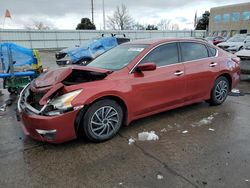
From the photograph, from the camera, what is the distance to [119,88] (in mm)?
3912

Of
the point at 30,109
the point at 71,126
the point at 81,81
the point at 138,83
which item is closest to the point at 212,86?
the point at 138,83

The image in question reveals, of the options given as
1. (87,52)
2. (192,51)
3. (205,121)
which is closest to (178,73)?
(192,51)

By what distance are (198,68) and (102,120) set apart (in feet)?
7.68

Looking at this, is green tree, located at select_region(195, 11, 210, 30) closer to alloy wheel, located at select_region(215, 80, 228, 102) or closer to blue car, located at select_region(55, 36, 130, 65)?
blue car, located at select_region(55, 36, 130, 65)

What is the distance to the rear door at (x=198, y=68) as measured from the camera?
490 cm

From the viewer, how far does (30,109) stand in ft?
11.9

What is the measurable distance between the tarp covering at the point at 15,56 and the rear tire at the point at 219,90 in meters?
5.27

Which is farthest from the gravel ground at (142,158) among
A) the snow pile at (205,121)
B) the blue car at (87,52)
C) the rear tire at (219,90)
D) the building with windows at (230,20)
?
the building with windows at (230,20)

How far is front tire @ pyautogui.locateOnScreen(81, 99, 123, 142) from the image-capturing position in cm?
368

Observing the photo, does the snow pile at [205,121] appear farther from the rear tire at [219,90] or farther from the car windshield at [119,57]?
the car windshield at [119,57]

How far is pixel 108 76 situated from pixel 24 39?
89.1 feet

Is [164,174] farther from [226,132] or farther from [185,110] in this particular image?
[185,110]

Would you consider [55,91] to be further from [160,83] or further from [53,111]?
[160,83]

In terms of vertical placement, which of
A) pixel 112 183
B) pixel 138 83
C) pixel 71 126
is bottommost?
pixel 112 183
